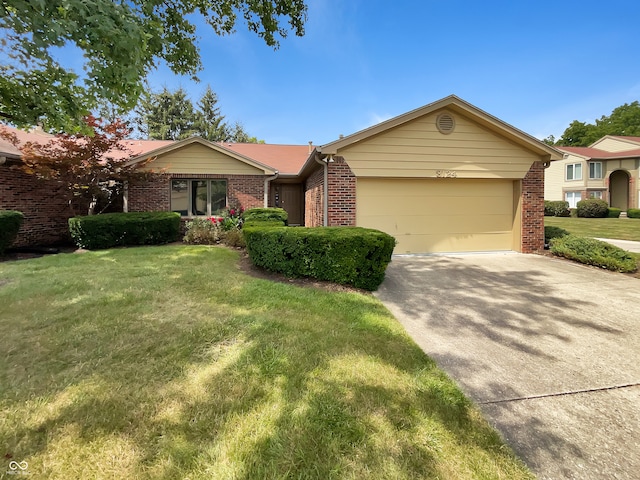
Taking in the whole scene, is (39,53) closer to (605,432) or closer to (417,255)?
(605,432)

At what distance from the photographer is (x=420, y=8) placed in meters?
8.73

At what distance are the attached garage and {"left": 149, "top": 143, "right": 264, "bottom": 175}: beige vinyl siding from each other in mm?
4991

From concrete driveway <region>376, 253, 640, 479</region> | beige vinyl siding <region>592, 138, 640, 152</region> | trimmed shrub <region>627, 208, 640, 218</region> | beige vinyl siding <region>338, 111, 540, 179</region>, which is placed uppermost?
beige vinyl siding <region>592, 138, 640, 152</region>

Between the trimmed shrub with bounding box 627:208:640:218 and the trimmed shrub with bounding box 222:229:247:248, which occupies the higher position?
the trimmed shrub with bounding box 627:208:640:218

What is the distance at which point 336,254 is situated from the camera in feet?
18.1

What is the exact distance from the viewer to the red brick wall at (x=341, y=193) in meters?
8.20

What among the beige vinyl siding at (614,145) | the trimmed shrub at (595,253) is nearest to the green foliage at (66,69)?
the trimmed shrub at (595,253)

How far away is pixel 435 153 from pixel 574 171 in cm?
3086

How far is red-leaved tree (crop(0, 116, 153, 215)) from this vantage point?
928cm

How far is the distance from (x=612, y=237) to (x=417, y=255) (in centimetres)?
1089

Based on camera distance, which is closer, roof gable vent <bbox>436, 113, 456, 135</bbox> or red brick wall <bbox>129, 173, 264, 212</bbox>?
roof gable vent <bbox>436, 113, 456, 135</bbox>

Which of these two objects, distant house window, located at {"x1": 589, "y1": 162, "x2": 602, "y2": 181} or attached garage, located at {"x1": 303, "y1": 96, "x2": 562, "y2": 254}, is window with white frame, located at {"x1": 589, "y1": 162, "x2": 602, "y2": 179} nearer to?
distant house window, located at {"x1": 589, "y1": 162, "x2": 602, "y2": 181}

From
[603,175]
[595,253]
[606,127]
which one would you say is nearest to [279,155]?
[595,253]

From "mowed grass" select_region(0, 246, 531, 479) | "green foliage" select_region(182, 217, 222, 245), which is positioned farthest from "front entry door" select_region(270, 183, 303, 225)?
"mowed grass" select_region(0, 246, 531, 479)
